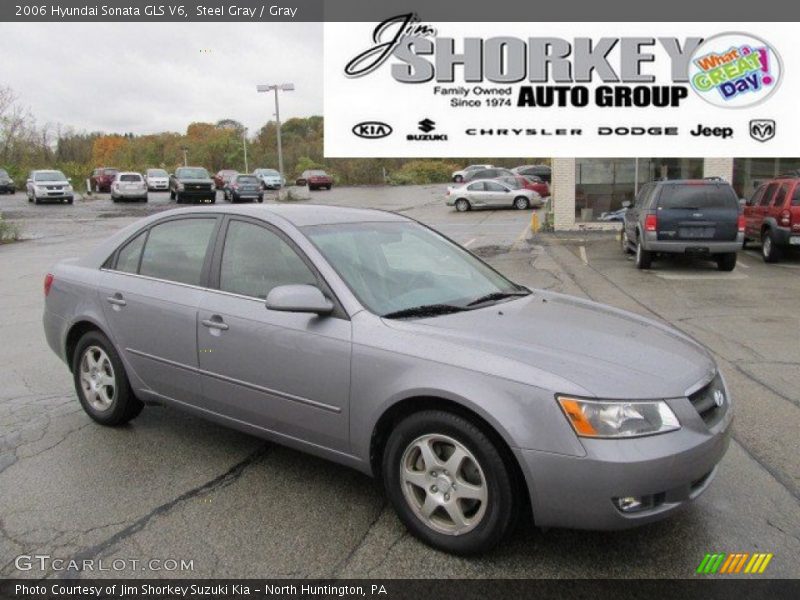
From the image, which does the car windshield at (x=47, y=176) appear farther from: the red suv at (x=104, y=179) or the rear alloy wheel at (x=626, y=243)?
the rear alloy wheel at (x=626, y=243)

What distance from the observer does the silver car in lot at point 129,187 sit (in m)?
37.6

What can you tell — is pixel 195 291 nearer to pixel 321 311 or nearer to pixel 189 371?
pixel 189 371

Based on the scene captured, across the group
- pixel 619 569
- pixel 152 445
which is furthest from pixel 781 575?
pixel 152 445

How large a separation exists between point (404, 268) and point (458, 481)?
1.43m

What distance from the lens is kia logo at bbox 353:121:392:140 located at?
22.8m

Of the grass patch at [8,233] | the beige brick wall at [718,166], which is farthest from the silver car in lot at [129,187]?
the beige brick wall at [718,166]

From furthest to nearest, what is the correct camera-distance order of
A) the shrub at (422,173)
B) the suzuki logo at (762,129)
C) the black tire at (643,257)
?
1. the shrub at (422,173)
2. the suzuki logo at (762,129)
3. the black tire at (643,257)

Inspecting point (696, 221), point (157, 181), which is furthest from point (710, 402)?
point (157, 181)

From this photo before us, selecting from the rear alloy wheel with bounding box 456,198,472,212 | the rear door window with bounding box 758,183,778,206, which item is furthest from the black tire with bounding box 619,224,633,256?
the rear alloy wheel with bounding box 456,198,472,212

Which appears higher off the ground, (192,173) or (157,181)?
(192,173)

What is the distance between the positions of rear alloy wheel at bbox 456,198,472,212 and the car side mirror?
95.2 feet

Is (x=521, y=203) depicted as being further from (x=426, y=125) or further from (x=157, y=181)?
(x=157, y=181)

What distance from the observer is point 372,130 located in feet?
76.7

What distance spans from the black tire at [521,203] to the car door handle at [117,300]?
2867 centimetres
